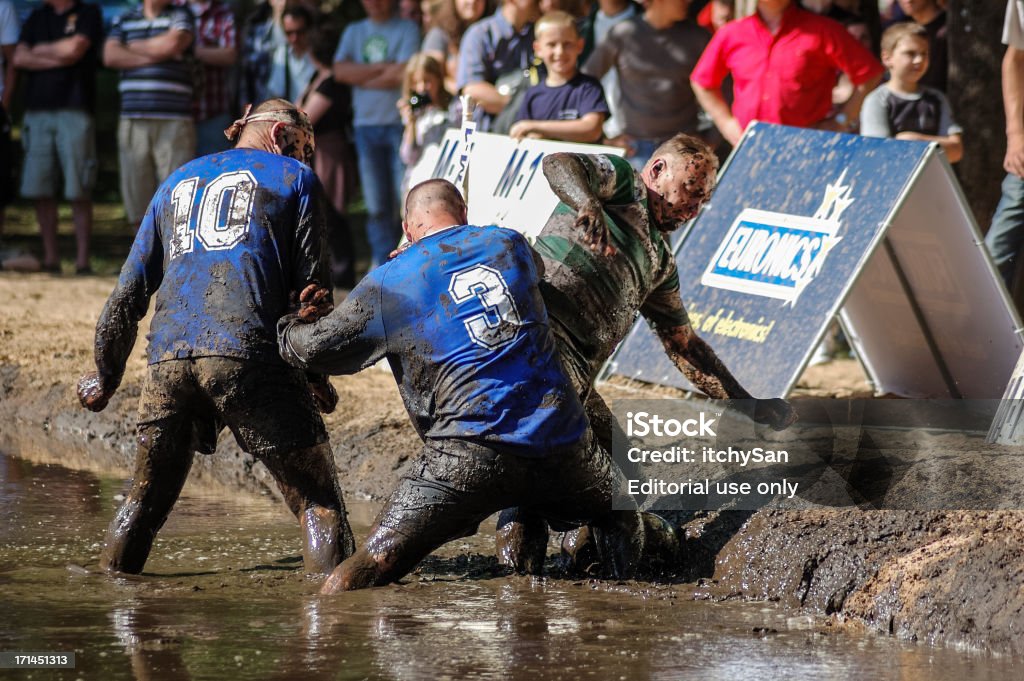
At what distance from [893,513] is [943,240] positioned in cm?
218

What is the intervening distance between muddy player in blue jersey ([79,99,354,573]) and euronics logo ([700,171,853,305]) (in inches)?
115

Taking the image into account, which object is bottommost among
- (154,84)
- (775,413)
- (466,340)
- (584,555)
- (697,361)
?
(584,555)

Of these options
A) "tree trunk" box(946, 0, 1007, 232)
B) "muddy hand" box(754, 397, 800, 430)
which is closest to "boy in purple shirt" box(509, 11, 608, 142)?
"tree trunk" box(946, 0, 1007, 232)

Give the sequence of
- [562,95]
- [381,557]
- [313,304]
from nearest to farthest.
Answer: [381,557]
[313,304]
[562,95]

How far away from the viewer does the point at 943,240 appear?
24.9 ft

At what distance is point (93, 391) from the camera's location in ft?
18.9

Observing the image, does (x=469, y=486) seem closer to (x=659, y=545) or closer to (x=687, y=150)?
(x=659, y=545)

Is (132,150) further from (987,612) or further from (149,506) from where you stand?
(987,612)

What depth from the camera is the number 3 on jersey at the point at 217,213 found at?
5512 millimetres

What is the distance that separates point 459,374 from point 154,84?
306 inches

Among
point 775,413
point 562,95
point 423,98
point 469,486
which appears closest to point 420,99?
point 423,98

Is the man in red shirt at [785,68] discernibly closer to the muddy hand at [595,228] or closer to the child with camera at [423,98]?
the child with camera at [423,98]

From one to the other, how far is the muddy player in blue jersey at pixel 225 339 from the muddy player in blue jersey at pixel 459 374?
21cm

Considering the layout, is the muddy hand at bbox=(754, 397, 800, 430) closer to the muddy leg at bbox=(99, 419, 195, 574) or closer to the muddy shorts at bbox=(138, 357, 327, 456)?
the muddy shorts at bbox=(138, 357, 327, 456)
